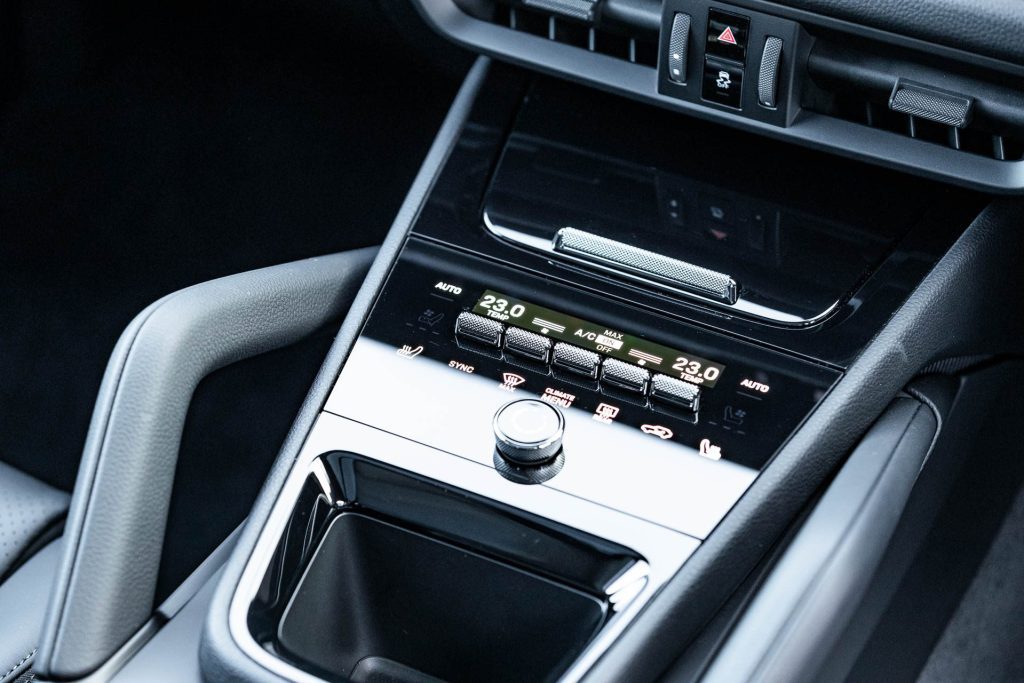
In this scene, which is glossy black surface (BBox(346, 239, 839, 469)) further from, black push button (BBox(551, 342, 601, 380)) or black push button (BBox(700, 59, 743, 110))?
black push button (BBox(700, 59, 743, 110))

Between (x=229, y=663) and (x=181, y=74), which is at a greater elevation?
(x=181, y=74)

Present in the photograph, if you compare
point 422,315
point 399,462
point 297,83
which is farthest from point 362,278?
point 297,83

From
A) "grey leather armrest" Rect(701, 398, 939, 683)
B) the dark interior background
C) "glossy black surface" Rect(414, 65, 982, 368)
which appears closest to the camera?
"grey leather armrest" Rect(701, 398, 939, 683)

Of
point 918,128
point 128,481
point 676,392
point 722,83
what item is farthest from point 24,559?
point 918,128

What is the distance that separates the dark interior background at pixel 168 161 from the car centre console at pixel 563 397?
48cm

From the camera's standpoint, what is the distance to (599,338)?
1.01m

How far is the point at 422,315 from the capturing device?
3.46 ft

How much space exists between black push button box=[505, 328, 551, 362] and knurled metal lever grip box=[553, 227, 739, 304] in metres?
0.09

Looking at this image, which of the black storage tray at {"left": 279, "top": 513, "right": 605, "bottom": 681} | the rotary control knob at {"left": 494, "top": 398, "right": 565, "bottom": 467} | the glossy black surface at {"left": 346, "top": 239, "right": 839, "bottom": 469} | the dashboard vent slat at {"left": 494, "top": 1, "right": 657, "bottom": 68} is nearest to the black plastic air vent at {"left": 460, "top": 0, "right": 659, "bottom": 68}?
the dashboard vent slat at {"left": 494, "top": 1, "right": 657, "bottom": 68}

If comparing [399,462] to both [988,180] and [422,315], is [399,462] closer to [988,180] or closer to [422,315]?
[422,315]

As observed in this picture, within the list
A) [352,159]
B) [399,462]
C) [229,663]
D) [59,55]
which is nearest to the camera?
[229,663]

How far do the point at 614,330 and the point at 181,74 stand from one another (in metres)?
1.06

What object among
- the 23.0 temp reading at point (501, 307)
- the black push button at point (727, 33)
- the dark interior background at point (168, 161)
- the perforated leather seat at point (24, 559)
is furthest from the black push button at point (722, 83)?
the perforated leather seat at point (24, 559)

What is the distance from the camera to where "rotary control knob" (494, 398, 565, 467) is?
36.8 inches
